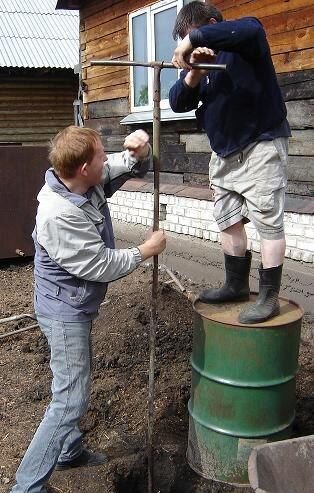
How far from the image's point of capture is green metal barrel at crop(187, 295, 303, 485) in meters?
2.72

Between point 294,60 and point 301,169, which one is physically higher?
point 294,60

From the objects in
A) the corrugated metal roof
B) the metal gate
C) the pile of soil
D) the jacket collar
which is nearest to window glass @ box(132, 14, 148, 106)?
the metal gate

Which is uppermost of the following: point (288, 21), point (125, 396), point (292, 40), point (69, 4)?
point (69, 4)

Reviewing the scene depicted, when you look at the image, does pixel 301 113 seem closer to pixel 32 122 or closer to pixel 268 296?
pixel 268 296

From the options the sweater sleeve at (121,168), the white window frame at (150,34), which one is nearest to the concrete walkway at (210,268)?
the white window frame at (150,34)

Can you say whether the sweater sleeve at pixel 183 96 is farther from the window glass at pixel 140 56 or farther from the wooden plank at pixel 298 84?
the window glass at pixel 140 56

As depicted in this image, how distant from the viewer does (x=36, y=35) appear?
1808 centimetres

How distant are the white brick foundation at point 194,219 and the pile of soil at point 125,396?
0.62 meters

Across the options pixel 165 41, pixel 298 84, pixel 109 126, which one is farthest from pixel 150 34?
pixel 298 84

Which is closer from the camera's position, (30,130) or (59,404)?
(59,404)

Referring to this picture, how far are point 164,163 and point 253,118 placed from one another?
4191 millimetres

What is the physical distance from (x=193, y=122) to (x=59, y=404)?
4350 mm

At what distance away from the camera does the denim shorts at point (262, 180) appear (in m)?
2.85

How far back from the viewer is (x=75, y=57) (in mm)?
16625
